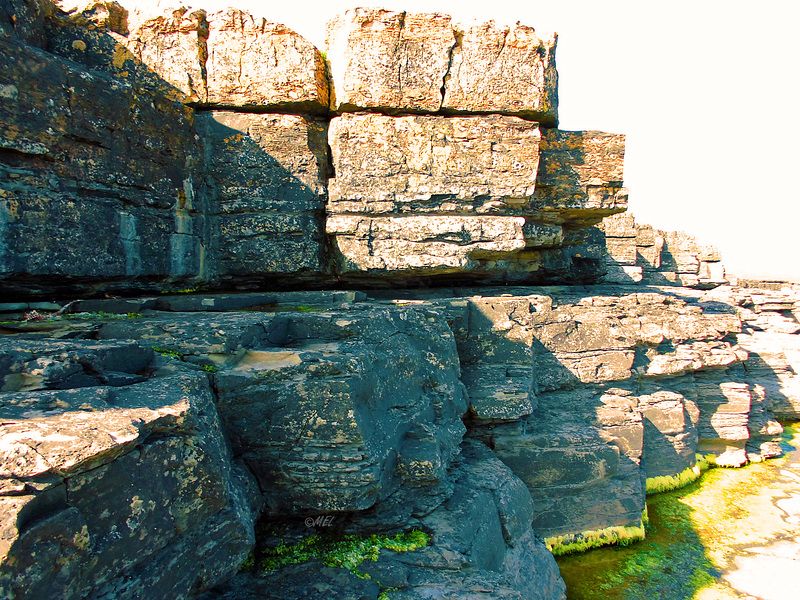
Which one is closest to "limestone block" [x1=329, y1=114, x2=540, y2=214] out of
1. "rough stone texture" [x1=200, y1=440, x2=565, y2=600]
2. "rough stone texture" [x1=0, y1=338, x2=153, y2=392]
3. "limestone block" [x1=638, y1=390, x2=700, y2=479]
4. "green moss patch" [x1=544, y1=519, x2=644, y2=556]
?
"rough stone texture" [x1=200, y1=440, x2=565, y2=600]

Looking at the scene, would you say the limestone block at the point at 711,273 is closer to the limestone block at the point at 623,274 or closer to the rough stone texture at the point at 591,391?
the limestone block at the point at 623,274

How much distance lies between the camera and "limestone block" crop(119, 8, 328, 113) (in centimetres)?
587

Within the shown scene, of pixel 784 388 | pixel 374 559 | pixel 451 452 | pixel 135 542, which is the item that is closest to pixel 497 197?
pixel 451 452

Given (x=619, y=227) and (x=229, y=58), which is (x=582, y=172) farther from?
(x=619, y=227)

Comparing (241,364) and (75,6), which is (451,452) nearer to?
(241,364)

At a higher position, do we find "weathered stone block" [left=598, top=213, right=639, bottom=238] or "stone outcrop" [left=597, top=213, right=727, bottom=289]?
"weathered stone block" [left=598, top=213, right=639, bottom=238]

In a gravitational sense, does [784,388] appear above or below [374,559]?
below

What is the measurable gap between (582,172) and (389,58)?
3389 mm

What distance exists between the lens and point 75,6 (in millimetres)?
5598

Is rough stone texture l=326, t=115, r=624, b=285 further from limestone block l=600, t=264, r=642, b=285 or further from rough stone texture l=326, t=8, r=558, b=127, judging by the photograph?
limestone block l=600, t=264, r=642, b=285

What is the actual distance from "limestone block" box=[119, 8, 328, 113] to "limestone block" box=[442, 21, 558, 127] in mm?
1952

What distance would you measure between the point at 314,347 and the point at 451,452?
2.07 m

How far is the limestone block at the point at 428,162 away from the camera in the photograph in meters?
6.27

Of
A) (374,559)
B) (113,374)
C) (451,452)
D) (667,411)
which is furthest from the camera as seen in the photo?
(667,411)
